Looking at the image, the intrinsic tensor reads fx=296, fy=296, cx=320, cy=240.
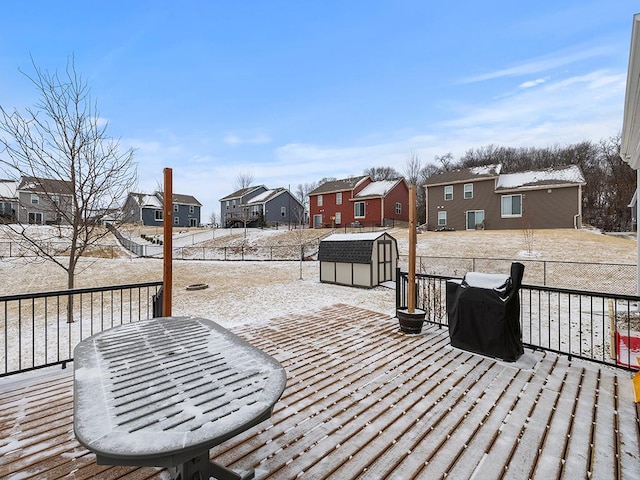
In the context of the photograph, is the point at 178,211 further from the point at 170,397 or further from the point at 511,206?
the point at 170,397

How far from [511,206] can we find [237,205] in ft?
95.1

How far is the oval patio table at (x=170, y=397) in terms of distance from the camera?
117cm

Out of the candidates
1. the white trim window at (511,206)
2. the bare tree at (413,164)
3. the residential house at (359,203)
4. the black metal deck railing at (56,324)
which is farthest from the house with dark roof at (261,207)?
the black metal deck railing at (56,324)

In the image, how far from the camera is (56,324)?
693 centimetres

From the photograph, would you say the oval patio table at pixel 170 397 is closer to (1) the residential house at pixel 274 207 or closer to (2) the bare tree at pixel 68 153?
(2) the bare tree at pixel 68 153

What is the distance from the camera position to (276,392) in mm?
1527

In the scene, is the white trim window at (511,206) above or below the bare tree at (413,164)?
below

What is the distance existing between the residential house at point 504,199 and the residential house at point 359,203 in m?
3.16

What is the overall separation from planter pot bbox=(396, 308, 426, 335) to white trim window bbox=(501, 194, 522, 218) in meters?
20.6

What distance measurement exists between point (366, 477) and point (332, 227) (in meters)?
27.0

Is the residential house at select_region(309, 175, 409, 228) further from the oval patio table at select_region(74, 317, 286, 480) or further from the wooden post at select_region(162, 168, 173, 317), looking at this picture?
the oval patio table at select_region(74, 317, 286, 480)

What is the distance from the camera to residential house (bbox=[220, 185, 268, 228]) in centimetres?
3472

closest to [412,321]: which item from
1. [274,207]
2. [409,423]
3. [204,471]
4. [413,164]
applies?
[409,423]

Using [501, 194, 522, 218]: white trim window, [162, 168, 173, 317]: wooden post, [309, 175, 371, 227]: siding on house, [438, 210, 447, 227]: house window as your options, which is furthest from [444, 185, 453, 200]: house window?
[162, 168, 173, 317]: wooden post
